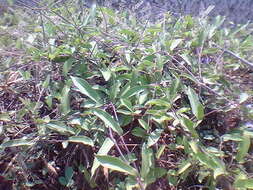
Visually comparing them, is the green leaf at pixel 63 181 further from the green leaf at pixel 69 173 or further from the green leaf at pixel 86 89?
the green leaf at pixel 86 89

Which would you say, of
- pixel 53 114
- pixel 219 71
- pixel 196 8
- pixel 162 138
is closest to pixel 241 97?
pixel 219 71

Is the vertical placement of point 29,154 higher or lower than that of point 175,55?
lower

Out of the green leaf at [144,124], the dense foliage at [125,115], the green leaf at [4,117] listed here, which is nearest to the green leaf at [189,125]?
the dense foliage at [125,115]

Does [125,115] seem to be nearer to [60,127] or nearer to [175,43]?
[60,127]

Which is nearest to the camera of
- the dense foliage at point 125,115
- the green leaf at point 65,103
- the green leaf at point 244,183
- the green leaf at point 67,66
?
the green leaf at point 244,183

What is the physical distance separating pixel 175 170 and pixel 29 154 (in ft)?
1.64

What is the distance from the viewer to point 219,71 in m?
1.46

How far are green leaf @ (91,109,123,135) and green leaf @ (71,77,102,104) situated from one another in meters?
0.08

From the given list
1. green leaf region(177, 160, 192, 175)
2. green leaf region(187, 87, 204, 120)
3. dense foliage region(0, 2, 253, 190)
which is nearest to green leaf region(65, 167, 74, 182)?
dense foliage region(0, 2, 253, 190)

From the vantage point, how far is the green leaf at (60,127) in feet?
4.05

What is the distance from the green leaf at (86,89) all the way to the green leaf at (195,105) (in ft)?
1.03

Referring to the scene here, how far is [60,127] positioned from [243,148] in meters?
0.59

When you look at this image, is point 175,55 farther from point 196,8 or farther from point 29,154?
point 196,8

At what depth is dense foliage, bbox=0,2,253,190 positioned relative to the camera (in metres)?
1.19
